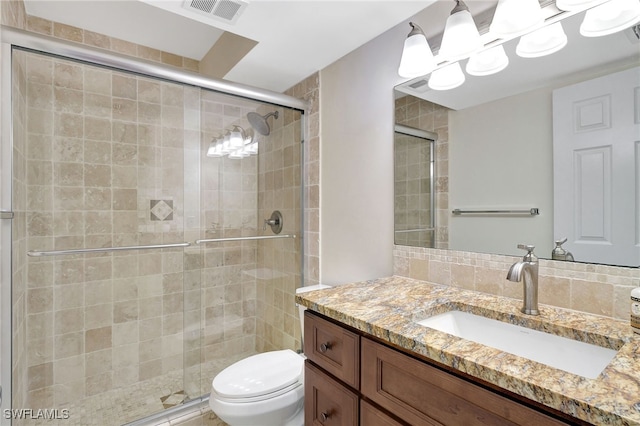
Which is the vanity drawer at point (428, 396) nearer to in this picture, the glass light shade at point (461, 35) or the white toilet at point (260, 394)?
the white toilet at point (260, 394)

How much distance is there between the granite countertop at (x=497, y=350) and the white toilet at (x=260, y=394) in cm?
58

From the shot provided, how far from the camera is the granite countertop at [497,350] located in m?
0.55

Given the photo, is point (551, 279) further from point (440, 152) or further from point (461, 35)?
point (461, 35)

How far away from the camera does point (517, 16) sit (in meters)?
1.03

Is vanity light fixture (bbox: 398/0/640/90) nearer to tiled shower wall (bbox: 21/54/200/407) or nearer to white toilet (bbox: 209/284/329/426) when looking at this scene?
tiled shower wall (bbox: 21/54/200/407)

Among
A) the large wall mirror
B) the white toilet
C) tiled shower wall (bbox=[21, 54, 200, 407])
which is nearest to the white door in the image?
the large wall mirror

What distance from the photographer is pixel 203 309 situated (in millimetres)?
2014

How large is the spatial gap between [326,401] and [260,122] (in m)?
1.68

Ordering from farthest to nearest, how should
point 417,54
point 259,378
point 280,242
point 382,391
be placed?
point 280,242, point 259,378, point 417,54, point 382,391

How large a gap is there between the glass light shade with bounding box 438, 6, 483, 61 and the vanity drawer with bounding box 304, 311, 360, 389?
112cm

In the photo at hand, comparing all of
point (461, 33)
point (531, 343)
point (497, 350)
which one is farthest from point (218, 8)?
point (531, 343)

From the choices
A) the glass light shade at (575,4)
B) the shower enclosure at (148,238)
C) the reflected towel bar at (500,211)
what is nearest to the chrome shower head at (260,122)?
the shower enclosure at (148,238)

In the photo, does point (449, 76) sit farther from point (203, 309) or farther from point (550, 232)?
point (203, 309)

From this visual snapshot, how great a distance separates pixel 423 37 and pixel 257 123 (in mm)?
1171
